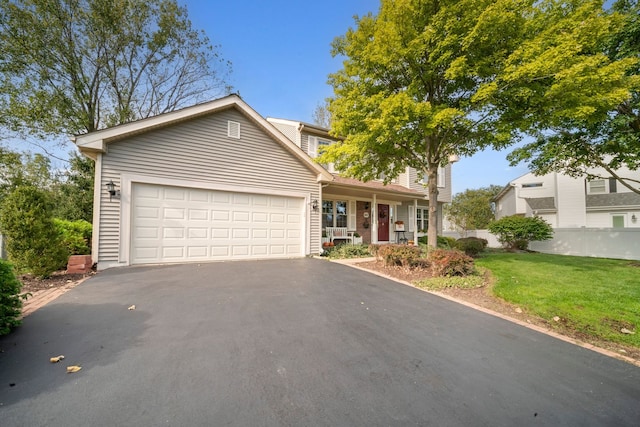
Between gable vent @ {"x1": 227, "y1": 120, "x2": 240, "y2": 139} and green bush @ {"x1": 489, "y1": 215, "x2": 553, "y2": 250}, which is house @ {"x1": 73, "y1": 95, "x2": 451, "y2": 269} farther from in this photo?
green bush @ {"x1": 489, "y1": 215, "x2": 553, "y2": 250}

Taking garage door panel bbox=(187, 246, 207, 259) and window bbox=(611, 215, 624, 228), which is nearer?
garage door panel bbox=(187, 246, 207, 259)

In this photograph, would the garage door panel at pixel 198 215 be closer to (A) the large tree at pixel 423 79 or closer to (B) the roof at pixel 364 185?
(A) the large tree at pixel 423 79

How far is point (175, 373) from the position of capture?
2520mm

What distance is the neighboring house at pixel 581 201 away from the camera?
18.4m

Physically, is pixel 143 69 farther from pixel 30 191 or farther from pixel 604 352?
pixel 604 352

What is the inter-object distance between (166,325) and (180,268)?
3987 mm

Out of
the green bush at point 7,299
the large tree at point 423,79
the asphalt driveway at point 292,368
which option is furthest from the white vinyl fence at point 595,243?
the green bush at point 7,299

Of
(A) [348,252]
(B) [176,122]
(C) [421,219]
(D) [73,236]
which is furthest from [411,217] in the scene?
(D) [73,236]

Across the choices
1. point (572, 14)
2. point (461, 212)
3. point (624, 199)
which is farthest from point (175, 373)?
point (461, 212)

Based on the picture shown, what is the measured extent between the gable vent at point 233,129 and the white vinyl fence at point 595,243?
15998 mm

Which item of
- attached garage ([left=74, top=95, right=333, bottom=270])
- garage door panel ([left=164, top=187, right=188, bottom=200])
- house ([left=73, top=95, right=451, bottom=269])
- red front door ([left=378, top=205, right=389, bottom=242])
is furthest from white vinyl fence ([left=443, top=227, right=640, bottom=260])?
garage door panel ([left=164, top=187, right=188, bottom=200])

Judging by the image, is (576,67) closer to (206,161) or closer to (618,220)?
(206,161)

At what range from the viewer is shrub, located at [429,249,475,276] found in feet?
21.5

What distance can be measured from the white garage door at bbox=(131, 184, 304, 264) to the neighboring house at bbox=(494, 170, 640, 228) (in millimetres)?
20524
